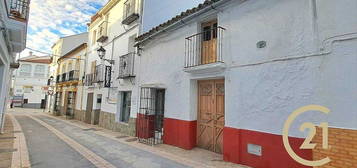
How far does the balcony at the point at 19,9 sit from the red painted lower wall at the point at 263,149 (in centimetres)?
751

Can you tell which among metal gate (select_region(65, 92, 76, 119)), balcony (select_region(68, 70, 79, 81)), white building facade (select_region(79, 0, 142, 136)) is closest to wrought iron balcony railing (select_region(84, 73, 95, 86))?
white building facade (select_region(79, 0, 142, 136))

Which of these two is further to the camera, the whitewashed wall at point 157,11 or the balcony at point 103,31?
the balcony at point 103,31

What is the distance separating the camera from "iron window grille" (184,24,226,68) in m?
6.29

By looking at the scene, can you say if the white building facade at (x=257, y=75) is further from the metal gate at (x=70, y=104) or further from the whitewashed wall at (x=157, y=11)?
the metal gate at (x=70, y=104)

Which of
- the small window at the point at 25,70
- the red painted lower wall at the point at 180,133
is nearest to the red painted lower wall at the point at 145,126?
the red painted lower wall at the point at 180,133

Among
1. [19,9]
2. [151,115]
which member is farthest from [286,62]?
[19,9]

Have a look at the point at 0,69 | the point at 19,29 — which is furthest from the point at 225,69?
the point at 0,69

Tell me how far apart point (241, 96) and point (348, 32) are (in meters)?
2.55

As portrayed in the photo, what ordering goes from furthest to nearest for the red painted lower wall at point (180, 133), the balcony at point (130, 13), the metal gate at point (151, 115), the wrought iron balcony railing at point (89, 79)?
the wrought iron balcony railing at point (89, 79) → the balcony at point (130, 13) → the metal gate at point (151, 115) → the red painted lower wall at point (180, 133)

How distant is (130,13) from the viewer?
1056cm

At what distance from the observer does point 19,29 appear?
6199mm

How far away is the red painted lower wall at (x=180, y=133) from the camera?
6550mm

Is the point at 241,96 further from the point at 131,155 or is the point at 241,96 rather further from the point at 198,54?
the point at 131,155

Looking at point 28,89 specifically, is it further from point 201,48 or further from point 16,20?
point 201,48
